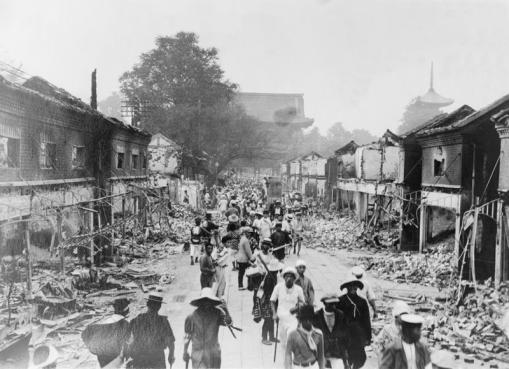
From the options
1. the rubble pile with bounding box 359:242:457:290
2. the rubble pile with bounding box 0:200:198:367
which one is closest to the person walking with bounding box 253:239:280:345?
the rubble pile with bounding box 0:200:198:367

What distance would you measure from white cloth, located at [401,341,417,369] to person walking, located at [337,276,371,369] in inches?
55.0

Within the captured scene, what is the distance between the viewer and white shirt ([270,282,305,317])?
7320 mm

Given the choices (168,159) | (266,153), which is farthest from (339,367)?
(266,153)

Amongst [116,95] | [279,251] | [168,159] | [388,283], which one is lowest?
[388,283]

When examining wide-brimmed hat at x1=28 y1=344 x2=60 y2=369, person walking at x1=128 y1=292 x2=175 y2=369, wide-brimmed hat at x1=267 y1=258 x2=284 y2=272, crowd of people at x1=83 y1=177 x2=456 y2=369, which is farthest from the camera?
wide-brimmed hat at x1=267 y1=258 x2=284 y2=272

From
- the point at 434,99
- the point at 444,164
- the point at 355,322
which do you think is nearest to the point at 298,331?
the point at 355,322

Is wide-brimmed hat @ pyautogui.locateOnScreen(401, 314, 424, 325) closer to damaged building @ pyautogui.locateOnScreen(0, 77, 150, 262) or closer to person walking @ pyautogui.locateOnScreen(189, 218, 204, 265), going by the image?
damaged building @ pyautogui.locateOnScreen(0, 77, 150, 262)

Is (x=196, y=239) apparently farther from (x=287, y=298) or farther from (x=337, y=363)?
(x=337, y=363)

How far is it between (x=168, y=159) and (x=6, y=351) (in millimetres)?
29658

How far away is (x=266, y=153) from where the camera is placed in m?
42.7

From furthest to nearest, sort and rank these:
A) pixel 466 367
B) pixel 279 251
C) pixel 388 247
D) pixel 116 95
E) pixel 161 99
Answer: pixel 116 95
pixel 161 99
pixel 388 247
pixel 279 251
pixel 466 367

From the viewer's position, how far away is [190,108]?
39.3 metres

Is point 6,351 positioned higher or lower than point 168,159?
lower

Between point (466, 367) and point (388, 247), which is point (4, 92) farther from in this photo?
point (388, 247)
